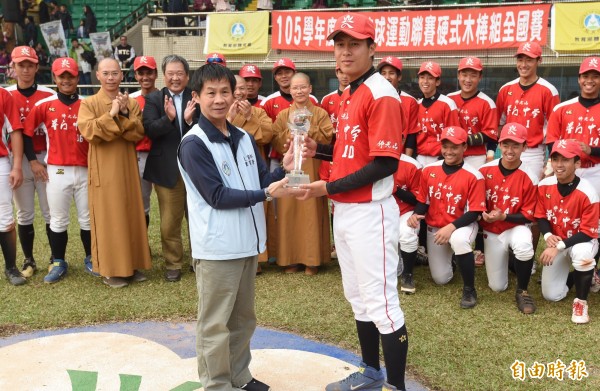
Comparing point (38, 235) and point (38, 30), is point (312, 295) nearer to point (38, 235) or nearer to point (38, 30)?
point (38, 235)

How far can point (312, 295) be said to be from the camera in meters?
5.23

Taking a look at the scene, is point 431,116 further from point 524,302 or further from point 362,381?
point 362,381

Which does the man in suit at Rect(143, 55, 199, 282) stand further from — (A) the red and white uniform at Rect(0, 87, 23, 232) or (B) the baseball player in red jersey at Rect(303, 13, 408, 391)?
(B) the baseball player in red jersey at Rect(303, 13, 408, 391)

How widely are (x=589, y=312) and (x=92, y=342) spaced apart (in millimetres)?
4067

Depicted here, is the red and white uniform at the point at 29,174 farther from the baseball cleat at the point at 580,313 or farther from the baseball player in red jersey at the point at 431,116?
the baseball cleat at the point at 580,313

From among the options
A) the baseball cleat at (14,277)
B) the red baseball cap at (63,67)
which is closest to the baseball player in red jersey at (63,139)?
the red baseball cap at (63,67)

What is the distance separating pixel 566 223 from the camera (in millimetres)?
4879

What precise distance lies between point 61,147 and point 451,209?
3773mm

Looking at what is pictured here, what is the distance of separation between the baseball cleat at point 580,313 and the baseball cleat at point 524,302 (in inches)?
12.6

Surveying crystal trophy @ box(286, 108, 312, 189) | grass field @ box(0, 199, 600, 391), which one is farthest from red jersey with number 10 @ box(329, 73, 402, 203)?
grass field @ box(0, 199, 600, 391)

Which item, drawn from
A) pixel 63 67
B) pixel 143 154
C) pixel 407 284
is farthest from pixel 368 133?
pixel 143 154

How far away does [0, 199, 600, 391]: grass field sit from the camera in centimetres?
380

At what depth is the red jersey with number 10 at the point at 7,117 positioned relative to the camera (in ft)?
17.3

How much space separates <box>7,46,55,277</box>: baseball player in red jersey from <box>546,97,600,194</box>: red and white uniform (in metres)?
5.06
